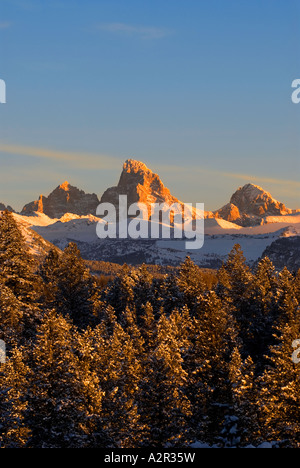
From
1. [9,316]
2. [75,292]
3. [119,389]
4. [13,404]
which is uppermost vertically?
[75,292]

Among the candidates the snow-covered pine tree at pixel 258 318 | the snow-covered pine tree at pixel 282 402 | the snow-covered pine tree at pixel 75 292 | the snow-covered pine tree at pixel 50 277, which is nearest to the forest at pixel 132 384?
the snow-covered pine tree at pixel 282 402

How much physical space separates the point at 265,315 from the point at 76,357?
128 ft

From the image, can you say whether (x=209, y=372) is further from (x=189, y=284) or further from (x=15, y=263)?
(x=189, y=284)

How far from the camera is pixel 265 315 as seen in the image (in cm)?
8500

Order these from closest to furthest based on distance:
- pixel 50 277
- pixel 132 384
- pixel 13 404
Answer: pixel 13 404, pixel 132 384, pixel 50 277

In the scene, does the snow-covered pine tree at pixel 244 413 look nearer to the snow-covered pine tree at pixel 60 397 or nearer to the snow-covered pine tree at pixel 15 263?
the snow-covered pine tree at pixel 60 397

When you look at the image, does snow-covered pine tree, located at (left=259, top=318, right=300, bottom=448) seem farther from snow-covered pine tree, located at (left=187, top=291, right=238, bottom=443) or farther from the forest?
snow-covered pine tree, located at (left=187, top=291, right=238, bottom=443)

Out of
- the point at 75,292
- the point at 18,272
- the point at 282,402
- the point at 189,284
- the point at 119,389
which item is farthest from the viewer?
the point at 75,292

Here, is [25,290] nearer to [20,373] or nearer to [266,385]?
[20,373]

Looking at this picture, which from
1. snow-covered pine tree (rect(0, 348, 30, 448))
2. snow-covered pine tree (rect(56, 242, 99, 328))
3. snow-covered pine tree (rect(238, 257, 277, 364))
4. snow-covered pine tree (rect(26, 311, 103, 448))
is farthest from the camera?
snow-covered pine tree (rect(56, 242, 99, 328))

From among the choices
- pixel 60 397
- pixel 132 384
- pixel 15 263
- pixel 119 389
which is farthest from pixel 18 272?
pixel 60 397

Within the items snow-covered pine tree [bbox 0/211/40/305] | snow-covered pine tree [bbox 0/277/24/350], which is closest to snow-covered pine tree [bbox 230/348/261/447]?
snow-covered pine tree [bbox 0/277/24/350]

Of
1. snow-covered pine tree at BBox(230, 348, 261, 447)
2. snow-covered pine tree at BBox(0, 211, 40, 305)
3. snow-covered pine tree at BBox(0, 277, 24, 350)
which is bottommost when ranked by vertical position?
snow-covered pine tree at BBox(230, 348, 261, 447)

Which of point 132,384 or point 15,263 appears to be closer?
point 132,384
